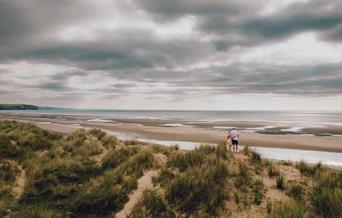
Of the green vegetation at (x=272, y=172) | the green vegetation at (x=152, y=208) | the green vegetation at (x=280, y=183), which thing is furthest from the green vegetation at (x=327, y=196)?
the green vegetation at (x=152, y=208)

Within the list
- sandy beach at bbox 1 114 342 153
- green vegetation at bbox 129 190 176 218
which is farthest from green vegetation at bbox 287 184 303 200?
sandy beach at bbox 1 114 342 153

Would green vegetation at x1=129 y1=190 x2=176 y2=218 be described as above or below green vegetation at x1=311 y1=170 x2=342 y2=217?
below

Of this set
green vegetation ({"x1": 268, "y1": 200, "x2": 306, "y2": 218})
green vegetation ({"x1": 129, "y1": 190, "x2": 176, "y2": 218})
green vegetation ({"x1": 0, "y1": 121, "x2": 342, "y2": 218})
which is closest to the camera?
green vegetation ({"x1": 268, "y1": 200, "x2": 306, "y2": 218})

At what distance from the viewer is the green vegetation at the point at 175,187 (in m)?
6.70

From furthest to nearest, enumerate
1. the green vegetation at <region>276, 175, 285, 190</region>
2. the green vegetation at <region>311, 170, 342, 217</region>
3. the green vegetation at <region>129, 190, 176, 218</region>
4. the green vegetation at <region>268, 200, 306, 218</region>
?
the green vegetation at <region>276, 175, 285, 190</region>
the green vegetation at <region>129, 190, 176, 218</region>
the green vegetation at <region>311, 170, 342, 217</region>
the green vegetation at <region>268, 200, 306, 218</region>

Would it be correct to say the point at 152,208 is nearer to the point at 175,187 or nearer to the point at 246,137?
the point at 175,187

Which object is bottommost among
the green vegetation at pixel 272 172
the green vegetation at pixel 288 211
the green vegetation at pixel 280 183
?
the green vegetation at pixel 288 211

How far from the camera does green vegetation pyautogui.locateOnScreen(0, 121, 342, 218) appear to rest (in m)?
6.70

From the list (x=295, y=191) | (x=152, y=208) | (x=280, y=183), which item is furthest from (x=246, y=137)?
(x=152, y=208)

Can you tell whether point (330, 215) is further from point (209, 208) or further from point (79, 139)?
point (79, 139)

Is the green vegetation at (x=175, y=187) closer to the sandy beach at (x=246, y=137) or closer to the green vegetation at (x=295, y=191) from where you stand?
the green vegetation at (x=295, y=191)

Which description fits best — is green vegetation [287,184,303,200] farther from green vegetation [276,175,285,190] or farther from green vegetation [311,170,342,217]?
green vegetation [311,170,342,217]

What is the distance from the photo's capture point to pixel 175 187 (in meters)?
7.35

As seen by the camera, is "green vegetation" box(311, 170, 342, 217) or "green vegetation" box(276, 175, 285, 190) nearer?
"green vegetation" box(311, 170, 342, 217)
